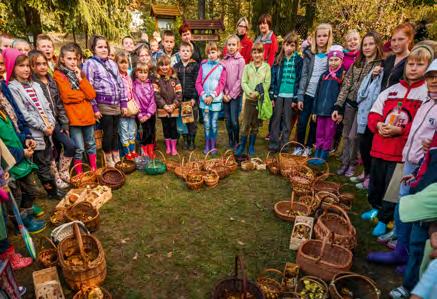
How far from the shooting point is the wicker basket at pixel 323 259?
2900 mm

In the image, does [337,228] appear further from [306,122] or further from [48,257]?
[48,257]

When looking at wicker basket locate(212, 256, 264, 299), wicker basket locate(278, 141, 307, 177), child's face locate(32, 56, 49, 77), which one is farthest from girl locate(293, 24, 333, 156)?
child's face locate(32, 56, 49, 77)

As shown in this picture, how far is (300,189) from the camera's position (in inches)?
181

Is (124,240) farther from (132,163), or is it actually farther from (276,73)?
(276,73)

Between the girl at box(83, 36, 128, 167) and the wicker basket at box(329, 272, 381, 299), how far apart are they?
425 cm

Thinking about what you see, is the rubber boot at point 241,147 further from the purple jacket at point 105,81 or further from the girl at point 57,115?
the girl at point 57,115

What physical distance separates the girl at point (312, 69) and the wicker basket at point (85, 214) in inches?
152

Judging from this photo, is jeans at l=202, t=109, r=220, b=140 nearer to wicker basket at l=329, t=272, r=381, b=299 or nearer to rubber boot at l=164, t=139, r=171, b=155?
rubber boot at l=164, t=139, r=171, b=155

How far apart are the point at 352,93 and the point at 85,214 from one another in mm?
4574

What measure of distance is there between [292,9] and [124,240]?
13600mm

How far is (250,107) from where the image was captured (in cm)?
611

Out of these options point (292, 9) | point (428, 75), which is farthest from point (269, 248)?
point (292, 9)

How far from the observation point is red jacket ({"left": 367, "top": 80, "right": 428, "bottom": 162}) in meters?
3.37

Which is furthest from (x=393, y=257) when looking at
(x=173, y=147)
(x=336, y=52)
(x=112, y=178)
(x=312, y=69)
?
(x=173, y=147)
